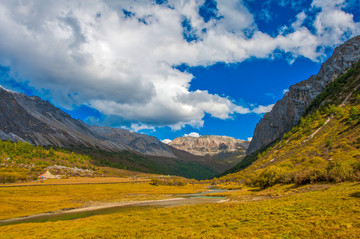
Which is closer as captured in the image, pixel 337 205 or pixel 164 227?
pixel 337 205

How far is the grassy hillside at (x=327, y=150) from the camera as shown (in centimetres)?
4756

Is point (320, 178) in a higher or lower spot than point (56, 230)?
higher

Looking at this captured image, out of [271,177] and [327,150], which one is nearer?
[271,177]

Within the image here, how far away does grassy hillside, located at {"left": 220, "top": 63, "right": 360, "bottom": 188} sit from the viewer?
1873 inches

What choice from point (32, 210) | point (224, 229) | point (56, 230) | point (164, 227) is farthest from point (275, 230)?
point (32, 210)

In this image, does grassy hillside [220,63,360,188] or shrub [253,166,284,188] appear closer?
grassy hillside [220,63,360,188]

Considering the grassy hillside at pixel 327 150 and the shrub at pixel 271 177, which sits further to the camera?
the shrub at pixel 271 177

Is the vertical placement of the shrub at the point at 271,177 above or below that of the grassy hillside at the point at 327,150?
below

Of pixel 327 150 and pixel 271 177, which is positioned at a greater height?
pixel 327 150

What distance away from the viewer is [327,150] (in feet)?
319

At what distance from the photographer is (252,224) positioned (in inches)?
873

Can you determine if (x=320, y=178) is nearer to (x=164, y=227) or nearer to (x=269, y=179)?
(x=269, y=179)

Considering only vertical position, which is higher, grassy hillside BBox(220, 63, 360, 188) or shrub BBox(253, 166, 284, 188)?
grassy hillside BBox(220, 63, 360, 188)

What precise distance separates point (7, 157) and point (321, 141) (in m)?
254
